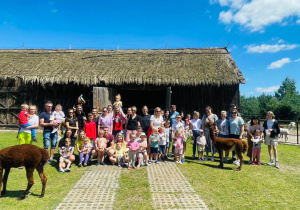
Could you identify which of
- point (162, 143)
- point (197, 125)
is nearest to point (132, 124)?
point (162, 143)

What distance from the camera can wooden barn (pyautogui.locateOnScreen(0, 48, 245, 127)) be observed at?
10.4 m

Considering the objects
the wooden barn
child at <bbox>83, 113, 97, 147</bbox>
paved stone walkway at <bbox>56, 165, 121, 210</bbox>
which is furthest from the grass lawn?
the wooden barn

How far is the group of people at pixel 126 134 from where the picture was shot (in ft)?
18.3

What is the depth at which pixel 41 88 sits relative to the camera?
456 inches

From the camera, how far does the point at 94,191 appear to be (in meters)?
3.88

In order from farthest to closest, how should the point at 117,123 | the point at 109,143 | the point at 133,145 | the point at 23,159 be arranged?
1. the point at 117,123
2. the point at 109,143
3. the point at 133,145
4. the point at 23,159

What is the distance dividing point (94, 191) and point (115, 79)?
732 cm

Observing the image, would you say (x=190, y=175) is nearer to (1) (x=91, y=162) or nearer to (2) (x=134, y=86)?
(1) (x=91, y=162)

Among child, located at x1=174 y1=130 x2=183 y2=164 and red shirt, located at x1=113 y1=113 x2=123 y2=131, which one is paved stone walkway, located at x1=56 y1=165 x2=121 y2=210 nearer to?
red shirt, located at x1=113 y1=113 x2=123 y2=131

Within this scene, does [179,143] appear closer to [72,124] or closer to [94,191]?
[94,191]

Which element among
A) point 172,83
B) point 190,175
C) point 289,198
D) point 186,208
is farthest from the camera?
point 172,83

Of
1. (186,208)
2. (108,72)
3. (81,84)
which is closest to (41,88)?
(81,84)

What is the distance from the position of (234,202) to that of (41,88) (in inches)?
450

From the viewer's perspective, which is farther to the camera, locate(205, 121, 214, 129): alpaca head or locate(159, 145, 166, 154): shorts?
locate(159, 145, 166, 154): shorts
